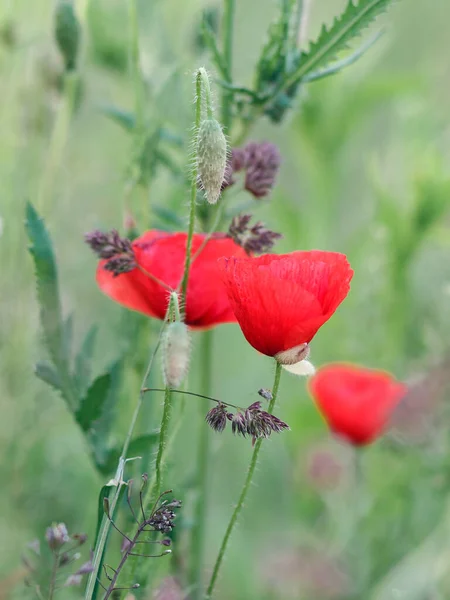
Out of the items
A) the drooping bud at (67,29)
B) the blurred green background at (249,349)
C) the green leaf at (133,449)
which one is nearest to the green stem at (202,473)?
the blurred green background at (249,349)

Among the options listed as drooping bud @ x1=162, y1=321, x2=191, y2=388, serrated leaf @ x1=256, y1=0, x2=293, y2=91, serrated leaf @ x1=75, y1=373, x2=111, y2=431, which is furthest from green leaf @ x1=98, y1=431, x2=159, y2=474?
serrated leaf @ x1=256, y1=0, x2=293, y2=91

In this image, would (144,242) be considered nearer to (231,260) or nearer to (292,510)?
(231,260)

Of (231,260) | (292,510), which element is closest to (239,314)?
(231,260)

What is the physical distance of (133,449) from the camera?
46 centimetres

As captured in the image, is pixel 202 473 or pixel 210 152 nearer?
pixel 210 152

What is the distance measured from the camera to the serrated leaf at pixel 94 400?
1.51ft

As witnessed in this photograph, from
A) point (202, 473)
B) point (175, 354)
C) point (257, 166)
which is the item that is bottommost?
point (202, 473)

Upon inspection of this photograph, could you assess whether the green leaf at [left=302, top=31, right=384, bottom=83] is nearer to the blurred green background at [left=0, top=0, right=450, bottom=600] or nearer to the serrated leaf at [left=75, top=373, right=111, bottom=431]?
the blurred green background at [left=0, top=0, right=450, bottom=600]

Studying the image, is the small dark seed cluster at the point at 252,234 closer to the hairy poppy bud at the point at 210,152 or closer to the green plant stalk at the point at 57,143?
the hairy poppy bud at the point at 210,152

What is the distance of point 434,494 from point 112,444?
1.44ft

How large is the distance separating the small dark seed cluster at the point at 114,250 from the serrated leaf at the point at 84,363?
0.09 m

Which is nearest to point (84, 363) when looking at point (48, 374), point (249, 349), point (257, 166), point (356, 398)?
point (48, 374)

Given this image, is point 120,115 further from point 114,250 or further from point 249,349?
point 249,349

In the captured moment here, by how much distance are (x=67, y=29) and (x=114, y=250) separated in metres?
0.20
